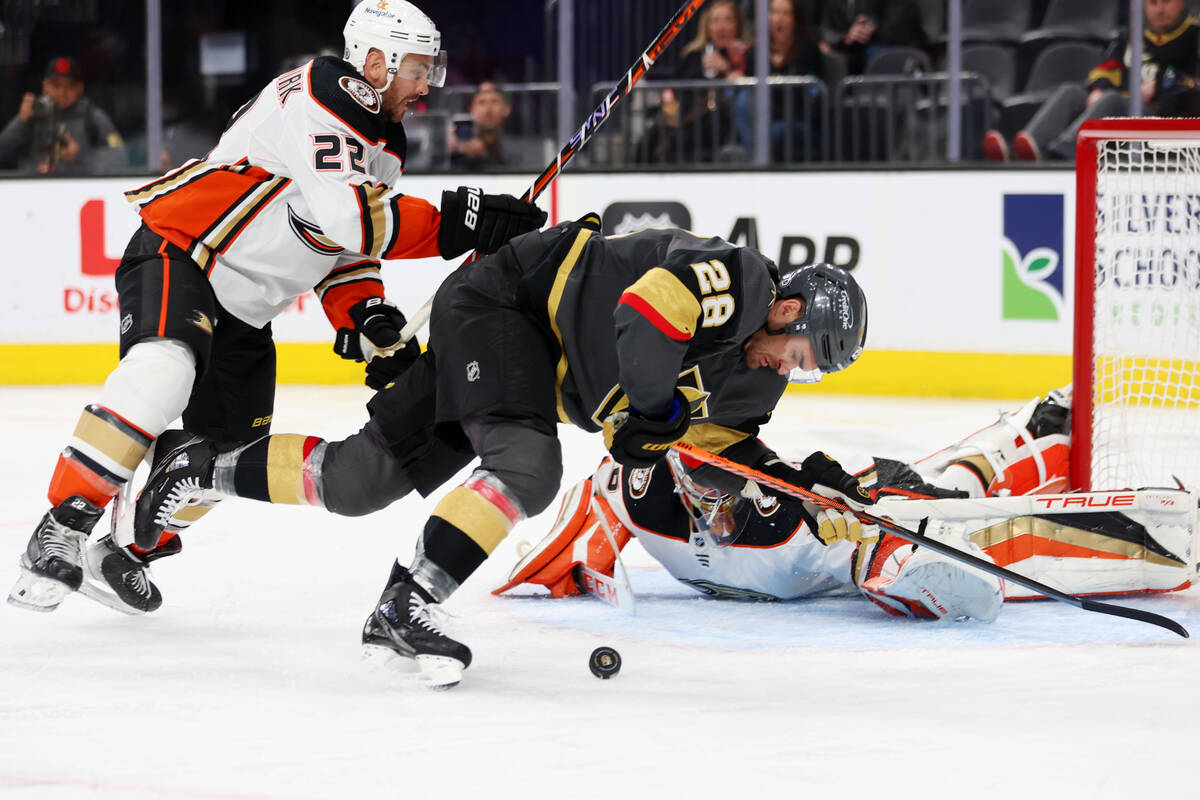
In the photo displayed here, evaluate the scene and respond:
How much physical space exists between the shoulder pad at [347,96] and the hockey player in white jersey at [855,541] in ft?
2.55

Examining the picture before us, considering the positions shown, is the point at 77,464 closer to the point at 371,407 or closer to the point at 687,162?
the point at 371,407

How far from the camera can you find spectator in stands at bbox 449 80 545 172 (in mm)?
6770

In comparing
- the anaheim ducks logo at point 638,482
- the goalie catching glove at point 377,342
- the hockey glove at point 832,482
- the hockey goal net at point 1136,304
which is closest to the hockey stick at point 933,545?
the hockey glove at point 832,482

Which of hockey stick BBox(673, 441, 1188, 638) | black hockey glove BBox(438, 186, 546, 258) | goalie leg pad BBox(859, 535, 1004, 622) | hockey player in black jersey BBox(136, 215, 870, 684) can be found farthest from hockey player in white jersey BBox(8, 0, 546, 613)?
goalie leg pad BBox(859, 535, 1004, 622)

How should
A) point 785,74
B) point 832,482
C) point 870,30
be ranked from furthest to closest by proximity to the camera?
point 870,30 → point 785,74 → point 832,482

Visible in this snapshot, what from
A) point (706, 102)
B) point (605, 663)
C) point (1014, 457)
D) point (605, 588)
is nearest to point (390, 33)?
point (605, 588)

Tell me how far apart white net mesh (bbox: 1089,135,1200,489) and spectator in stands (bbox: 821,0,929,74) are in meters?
2.82

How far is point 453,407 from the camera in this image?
2.47m

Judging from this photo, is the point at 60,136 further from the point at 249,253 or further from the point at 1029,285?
the point at 249,253

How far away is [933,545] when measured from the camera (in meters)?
2.62

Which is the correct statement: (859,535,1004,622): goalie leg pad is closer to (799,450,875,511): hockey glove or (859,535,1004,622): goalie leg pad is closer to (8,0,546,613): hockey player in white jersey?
(799,450,875,511): hockey glove

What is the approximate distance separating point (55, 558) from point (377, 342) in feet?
2.29

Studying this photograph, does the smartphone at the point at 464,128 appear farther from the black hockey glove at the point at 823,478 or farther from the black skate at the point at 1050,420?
the black hockey glove at the point at 823,478

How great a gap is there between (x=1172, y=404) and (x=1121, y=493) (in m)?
1.32
